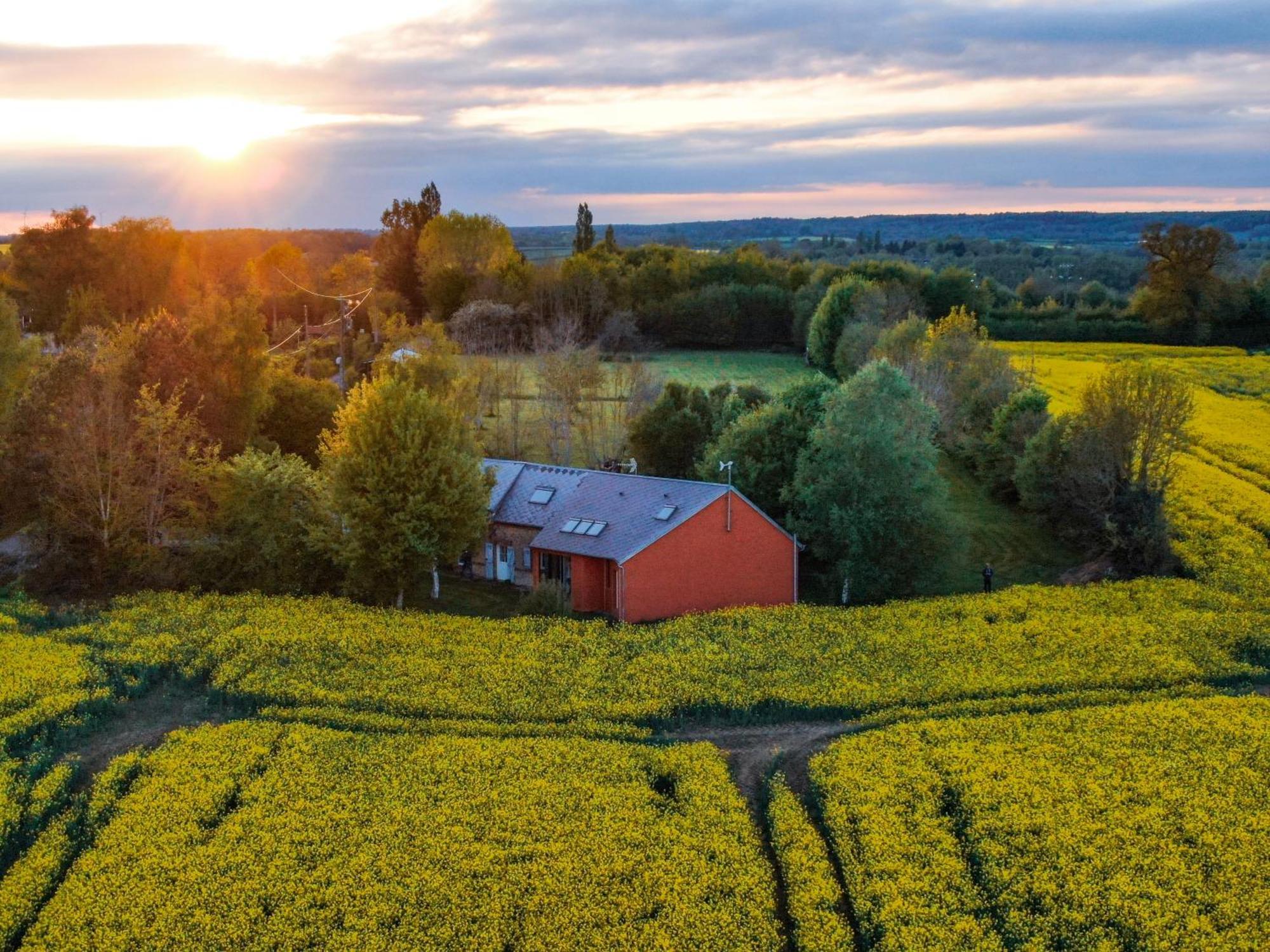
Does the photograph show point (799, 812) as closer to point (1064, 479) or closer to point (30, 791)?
point (30, 791)

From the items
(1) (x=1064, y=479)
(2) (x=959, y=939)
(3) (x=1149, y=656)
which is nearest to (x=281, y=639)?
(2) (x=959, y=939)

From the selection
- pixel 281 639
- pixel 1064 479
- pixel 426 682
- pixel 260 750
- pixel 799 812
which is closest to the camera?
pixel 799 812

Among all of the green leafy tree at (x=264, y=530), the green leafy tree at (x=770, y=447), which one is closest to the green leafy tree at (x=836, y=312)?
the green leafy tree at (x=770, y=447)

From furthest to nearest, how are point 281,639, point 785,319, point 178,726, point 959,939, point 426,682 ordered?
point 785,319
point 281,639
point 426,682
point 178,726
point 959,939

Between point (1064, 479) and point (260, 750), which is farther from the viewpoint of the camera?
point (1064, 479)

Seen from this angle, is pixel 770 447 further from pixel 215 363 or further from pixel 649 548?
pixel 215 363

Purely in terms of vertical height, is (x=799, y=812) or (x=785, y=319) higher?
(x=785, y=319)
